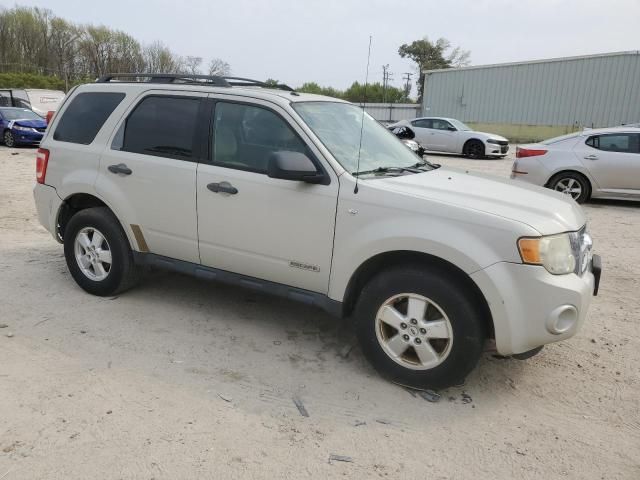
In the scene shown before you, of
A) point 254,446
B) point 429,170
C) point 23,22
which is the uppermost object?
point 23,22

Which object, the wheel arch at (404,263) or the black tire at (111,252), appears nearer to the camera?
the wheel arch at (404,263)

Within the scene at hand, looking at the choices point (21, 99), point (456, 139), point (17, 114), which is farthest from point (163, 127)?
point (21, 99)

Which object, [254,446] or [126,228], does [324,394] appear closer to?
[254,446]

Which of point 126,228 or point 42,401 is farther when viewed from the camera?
point 126,228

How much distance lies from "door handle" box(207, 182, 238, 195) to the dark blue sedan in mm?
16945

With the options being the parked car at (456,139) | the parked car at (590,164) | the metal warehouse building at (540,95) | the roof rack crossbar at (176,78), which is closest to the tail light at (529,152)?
the parked car at (590,164)

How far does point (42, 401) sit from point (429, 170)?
3.07m

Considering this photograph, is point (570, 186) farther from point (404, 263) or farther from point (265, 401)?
point (265, 401)

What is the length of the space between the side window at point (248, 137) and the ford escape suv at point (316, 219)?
0.01 metres

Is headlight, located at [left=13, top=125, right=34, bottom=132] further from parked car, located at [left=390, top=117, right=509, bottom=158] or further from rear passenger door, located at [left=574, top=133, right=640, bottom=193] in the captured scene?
rear passenger door, located at [left=574, top=133, right=640, bottom=193]

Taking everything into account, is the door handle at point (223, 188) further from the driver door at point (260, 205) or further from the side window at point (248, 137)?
the side window at point (248, 137)

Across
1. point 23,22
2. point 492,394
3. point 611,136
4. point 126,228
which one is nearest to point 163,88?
point 126,228

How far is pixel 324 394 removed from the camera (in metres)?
3.35

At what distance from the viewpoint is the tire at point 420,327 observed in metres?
3.16
